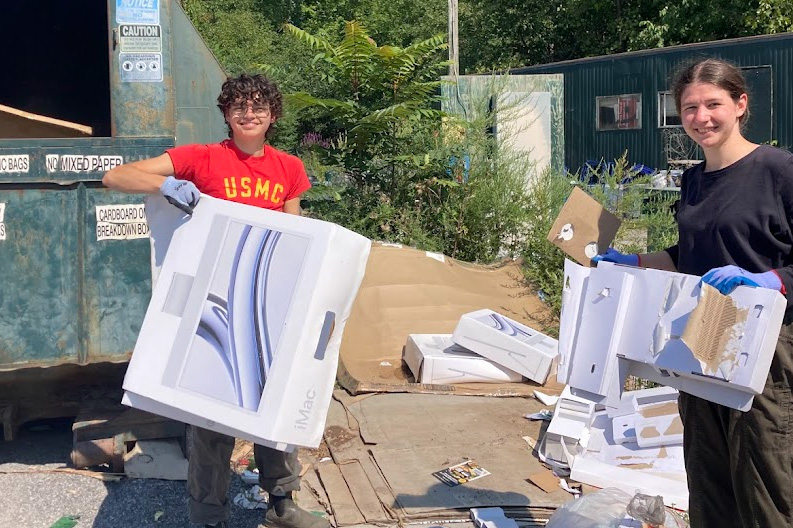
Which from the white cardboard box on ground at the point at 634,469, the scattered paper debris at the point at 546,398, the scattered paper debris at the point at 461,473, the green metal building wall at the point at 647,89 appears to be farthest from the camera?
the green metal building wall at the point at 647,89

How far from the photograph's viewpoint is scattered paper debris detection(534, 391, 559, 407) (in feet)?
16.6

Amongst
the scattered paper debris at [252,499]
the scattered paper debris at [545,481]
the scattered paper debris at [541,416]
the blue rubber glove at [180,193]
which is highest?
the blue rubber glove at [180,193]

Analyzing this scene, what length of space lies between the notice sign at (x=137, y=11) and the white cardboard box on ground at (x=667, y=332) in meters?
2.53

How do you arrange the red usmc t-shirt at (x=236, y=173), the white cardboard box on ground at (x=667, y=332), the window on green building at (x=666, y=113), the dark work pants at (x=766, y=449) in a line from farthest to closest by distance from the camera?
the window on green building at (x=666, y=113), the red usmc t-shirt at (x=236, y=173), the dark work pants at (x=766, y=449), the white cardboard box on ground at (x=667, y=332)

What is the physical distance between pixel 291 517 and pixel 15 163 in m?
2.13

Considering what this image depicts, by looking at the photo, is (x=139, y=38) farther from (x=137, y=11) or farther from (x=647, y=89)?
(x=647, y=89)

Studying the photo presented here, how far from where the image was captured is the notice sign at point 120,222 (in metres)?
4.19

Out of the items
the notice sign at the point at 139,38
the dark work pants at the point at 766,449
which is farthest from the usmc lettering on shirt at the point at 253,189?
the dark work pants at the point at 766,449

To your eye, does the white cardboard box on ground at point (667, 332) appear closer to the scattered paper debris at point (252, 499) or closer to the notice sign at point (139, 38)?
the scattered paper debris at point (252, 499)

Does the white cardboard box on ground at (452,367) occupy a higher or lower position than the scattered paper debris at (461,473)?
higher

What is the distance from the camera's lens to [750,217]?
2500 millimetres

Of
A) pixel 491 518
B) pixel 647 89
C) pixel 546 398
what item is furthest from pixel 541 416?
pixel 647 89

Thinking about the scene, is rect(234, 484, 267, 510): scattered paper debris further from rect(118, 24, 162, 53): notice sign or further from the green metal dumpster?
rect(118, 24, 162, 53): notice sign

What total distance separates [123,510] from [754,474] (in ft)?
9.09
